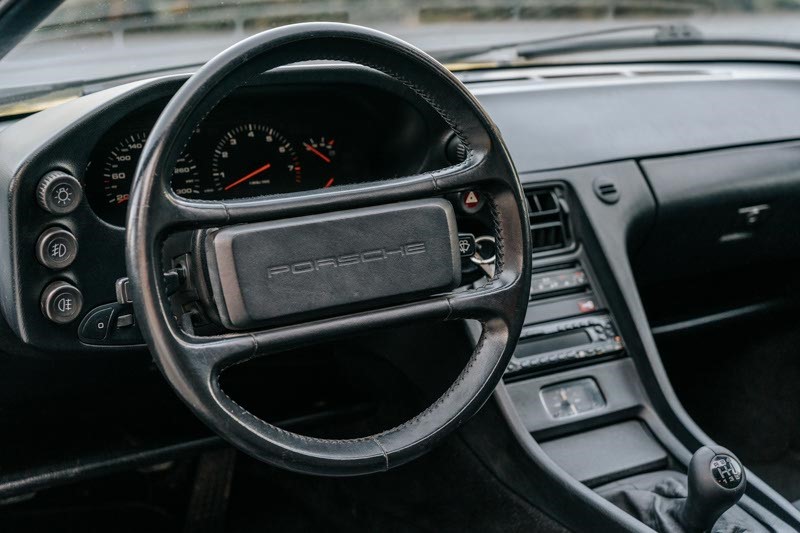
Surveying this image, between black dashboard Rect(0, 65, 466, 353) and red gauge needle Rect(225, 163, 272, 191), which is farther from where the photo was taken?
red gauge needle Rect(225, 163, 272, 191)

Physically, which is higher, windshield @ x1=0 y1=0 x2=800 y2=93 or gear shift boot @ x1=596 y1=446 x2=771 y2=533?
windshield @ x1=0 y1=0 x2=800 y2=93

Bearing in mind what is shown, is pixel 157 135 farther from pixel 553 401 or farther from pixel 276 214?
pixel 553 401

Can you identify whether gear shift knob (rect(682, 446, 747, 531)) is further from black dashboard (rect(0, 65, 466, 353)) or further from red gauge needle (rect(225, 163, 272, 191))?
red gauge needle (rect(225, 163, 272, 191))

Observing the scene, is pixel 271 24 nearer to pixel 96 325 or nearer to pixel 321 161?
pixel 321 161

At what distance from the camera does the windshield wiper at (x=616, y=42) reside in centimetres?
233

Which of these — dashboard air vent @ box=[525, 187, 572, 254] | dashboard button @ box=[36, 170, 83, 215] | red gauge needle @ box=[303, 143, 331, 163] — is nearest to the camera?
dashboard button @ box=[36, 170, 83, 215]

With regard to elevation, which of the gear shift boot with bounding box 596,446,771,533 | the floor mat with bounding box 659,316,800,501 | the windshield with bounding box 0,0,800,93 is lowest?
the floor mat with bounding box 659,316,800,501

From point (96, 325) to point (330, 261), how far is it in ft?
1.33

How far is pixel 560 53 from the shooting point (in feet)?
7.90

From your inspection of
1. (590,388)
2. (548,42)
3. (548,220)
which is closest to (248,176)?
(548,220)

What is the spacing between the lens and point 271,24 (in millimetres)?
2006

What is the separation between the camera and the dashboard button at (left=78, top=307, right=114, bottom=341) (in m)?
1.42

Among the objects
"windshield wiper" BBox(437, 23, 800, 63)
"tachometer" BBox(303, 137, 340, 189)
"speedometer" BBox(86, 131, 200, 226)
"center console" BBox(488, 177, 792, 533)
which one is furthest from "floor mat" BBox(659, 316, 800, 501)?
"speedometer" BBox(86, 131, 200, 226)

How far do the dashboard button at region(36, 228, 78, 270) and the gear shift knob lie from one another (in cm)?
101
